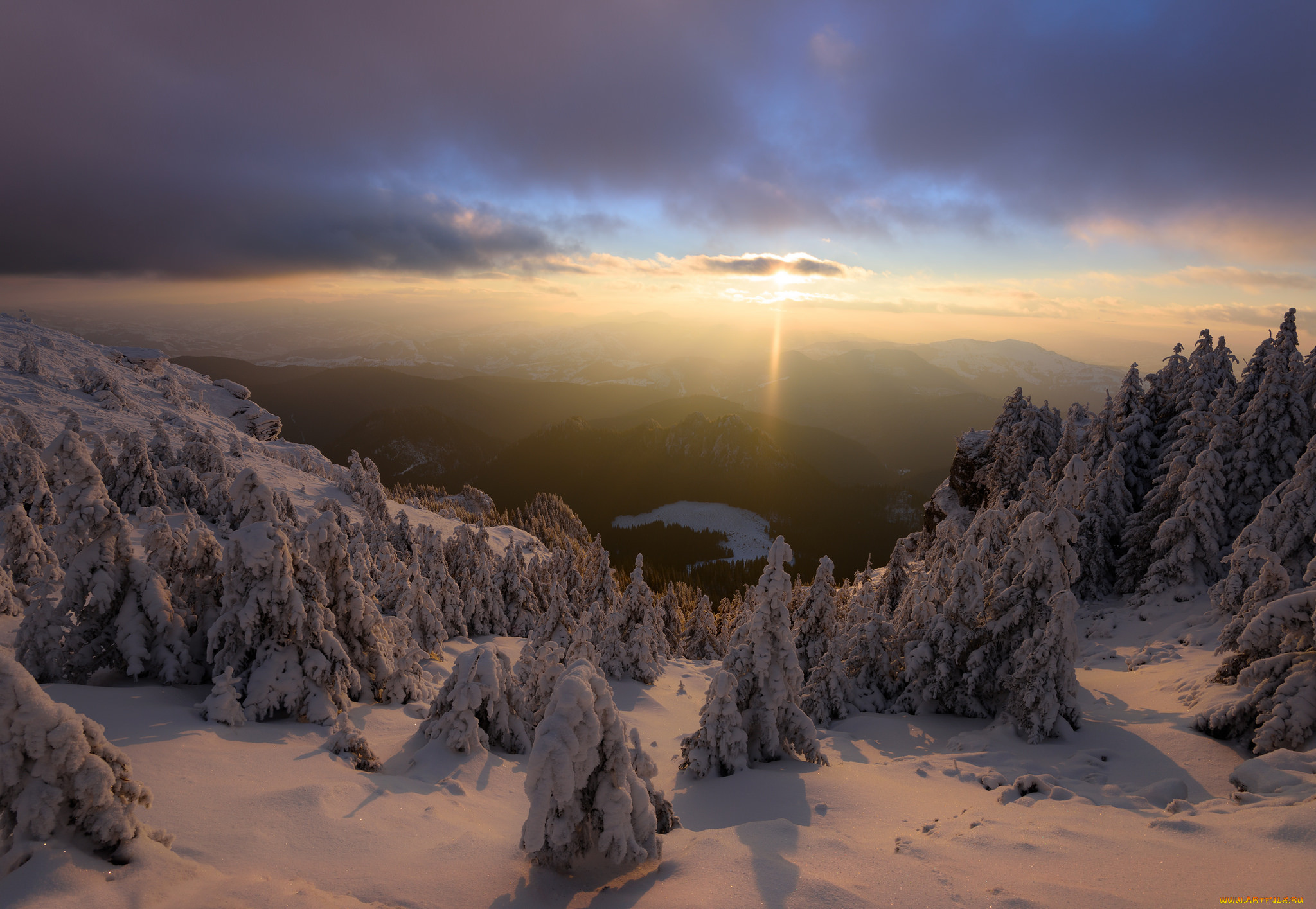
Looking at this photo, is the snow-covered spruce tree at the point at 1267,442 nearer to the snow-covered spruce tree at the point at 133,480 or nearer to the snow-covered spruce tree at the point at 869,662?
the snow-covered spruce tree at the point at 869,662

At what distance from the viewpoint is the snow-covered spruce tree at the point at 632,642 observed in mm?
26406

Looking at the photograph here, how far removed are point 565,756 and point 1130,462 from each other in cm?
3329

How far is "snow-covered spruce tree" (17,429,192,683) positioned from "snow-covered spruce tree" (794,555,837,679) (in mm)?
19044

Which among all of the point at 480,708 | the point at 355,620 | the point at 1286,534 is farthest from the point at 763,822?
the point at 1286,534

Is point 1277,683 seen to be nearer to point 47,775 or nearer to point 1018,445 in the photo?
point 47,775

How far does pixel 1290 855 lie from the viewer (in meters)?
5.82

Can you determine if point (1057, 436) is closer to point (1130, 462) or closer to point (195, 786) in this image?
point (1130, 462)

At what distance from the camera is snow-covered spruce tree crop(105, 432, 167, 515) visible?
26016 millimetres

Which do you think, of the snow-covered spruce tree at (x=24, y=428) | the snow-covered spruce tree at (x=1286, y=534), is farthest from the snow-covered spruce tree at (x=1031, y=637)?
the snow-covered spruce tree at (x=24, y=428)

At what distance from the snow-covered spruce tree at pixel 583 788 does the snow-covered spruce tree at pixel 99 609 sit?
11.0m

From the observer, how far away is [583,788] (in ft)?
22.1

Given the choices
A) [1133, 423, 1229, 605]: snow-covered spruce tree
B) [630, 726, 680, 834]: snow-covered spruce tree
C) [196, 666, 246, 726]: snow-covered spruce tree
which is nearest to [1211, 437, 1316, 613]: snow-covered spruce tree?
[1133, 423, 1229, 605]: snow-covered spruce tree

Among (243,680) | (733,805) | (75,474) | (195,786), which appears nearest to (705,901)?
(733,805)

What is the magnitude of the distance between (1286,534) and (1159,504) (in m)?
7.20
